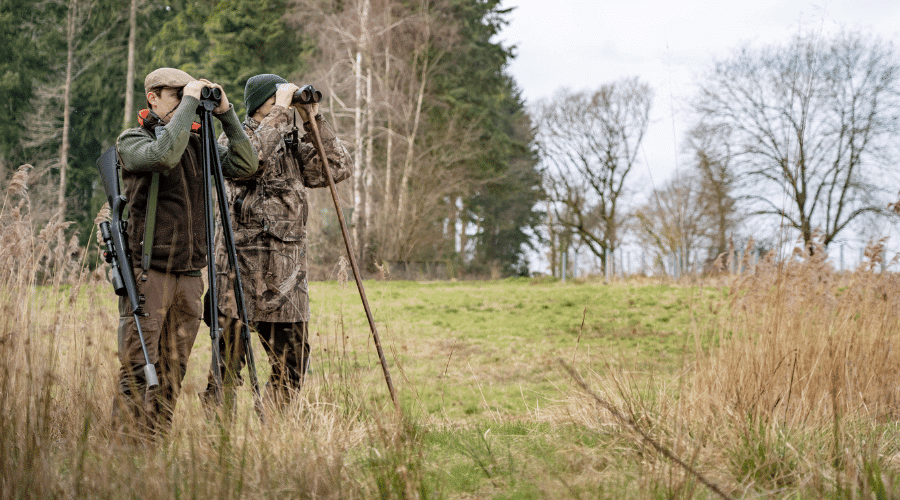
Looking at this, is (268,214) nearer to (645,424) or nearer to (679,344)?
Result: (645,424)

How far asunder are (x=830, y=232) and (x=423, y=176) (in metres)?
14.1

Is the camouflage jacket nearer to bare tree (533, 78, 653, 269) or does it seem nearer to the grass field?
the grass field

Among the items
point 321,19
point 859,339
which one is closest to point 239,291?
point 859,339

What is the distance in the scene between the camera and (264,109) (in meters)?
3.44

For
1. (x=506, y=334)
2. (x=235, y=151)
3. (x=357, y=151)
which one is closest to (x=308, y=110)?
(x=235, y=151)

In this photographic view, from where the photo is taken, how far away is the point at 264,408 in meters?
2.70

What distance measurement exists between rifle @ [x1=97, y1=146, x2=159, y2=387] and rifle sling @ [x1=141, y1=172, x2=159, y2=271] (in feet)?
0.27

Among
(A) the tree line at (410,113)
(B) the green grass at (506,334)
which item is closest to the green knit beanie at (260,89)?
(B) the green grass at (506,334)

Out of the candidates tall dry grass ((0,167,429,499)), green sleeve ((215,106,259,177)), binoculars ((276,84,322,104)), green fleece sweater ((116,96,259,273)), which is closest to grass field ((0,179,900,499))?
tall dry grass ((0,167,429,499))

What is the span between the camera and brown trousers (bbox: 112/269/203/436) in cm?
264

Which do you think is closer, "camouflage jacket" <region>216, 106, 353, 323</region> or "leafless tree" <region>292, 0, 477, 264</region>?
"camouflage jacket" <region>216, 106, 353, 323</region>

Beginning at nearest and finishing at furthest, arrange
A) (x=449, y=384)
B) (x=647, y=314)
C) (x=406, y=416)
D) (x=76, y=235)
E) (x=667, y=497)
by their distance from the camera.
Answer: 1. (x=667, y=497)
2. (x=406, y=416)
3. (x=76, y=235)
4. (x=449, y=384)
5. (x=647, y=314)

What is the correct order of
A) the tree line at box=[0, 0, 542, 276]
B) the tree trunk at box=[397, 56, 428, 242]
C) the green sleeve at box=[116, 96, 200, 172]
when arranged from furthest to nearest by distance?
the tree trunk at box=[397, 56, 428, 242]
the tree line at box=[0, 0, 542, 276]
the green sleeve at box=[116, 96, 200, 172]

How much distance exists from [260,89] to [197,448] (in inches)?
73.0
